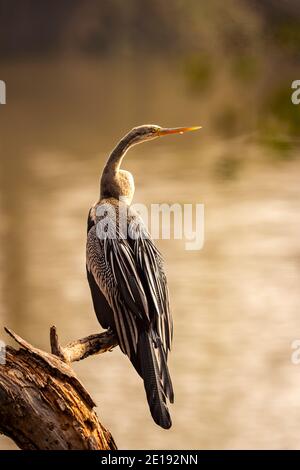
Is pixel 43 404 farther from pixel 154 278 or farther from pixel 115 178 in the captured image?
pixel 115 178

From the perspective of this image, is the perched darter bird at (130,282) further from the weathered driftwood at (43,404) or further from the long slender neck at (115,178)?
the weathered driftwood at (43,404)

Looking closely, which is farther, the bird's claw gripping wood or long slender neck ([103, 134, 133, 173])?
long slender neck ([103, 134, 133, 173])

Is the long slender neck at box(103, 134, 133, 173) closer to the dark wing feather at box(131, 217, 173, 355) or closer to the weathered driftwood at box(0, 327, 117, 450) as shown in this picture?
the dark wing feather at box(131, 217, 173, 355)

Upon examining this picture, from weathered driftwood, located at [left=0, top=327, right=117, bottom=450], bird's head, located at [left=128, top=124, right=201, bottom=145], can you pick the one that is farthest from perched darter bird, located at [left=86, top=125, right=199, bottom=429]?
weathered driftwood, located at [left=0, top=327, right=117, bottom=450]

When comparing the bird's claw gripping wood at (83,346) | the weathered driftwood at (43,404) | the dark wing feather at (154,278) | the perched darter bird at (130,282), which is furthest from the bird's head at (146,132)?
the weathered driftwood at (43,404)

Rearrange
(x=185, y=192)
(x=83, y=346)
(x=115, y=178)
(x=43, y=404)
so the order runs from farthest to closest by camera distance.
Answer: (x=185, y=192) → (x=115, y=178) → (x=83, y=346) → (x=43, y=404)

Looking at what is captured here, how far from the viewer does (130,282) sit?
8.30 feet

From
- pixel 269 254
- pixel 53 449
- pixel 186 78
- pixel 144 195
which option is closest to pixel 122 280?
pixel 53 449

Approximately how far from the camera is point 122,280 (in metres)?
2.54

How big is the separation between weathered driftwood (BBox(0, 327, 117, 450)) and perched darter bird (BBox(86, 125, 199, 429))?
0.16 metres

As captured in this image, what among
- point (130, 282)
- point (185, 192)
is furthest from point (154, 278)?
point (185, 192)

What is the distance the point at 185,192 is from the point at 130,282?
19.0 feet

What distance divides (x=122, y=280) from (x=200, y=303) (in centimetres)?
369

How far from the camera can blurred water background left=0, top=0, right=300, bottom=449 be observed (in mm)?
1984
